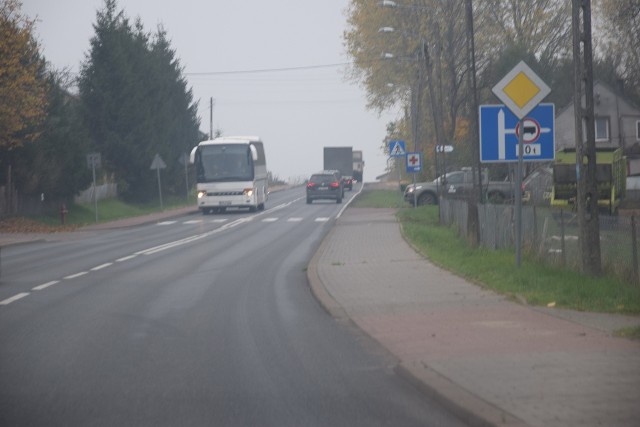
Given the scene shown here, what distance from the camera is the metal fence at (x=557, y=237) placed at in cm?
1538

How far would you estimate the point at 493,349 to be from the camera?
31.8ft

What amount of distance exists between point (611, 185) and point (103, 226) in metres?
20.7

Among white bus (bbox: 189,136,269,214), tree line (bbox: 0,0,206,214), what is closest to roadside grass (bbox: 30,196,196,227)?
tree line (bbox: 0,0,206,214)

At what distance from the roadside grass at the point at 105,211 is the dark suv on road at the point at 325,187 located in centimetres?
783

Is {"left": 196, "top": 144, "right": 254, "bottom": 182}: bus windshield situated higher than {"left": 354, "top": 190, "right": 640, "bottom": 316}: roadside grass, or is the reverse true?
{"left": 196, "top": 144, "right": 254, "bottom": 182}: bus windshield

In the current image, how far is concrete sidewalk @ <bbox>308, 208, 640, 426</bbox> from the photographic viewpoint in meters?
7.23

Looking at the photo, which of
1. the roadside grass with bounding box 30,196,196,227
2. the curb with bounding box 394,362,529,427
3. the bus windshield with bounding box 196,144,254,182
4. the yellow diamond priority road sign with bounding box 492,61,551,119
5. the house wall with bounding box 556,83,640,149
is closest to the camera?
the curb with bounding box 394,362,529,427

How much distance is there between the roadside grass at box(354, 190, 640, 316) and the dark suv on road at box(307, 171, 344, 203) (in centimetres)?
3872

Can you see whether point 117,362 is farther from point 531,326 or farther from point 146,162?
point 146,162

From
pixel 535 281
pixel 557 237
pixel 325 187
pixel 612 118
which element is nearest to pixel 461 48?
pixel 325 187

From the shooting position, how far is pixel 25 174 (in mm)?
42406

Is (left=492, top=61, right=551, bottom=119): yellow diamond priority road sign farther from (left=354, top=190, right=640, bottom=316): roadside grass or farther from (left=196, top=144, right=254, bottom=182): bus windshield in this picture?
(left=196, top=144, right=254, bottom=182): bus windshield

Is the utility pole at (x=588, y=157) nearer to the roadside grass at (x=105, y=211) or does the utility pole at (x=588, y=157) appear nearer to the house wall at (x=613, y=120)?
the roadside grass at (x=105, y=211)

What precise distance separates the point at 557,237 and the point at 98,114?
4045 cm
